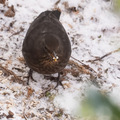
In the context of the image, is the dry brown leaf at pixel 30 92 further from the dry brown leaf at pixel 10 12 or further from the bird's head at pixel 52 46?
the dry brown leaf at pixel 10 12

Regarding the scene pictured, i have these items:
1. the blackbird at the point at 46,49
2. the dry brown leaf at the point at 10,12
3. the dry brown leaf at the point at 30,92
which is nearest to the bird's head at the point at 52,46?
the blackbird at the point at 46,49

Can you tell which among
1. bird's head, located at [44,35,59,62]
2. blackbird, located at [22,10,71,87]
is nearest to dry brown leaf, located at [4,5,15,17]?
blackbird, located at [22,10,71,87]

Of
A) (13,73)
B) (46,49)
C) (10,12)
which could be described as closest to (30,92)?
(13,73)

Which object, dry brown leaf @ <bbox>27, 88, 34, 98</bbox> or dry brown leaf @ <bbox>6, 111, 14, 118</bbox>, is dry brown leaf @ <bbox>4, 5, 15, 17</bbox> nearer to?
dry brown leaf @ <bbox>27, 88, 34, 98</bbox>

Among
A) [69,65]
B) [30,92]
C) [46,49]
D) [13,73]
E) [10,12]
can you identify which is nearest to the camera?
[46,49]

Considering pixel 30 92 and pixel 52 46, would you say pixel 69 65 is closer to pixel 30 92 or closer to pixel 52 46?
pixel 30 92
